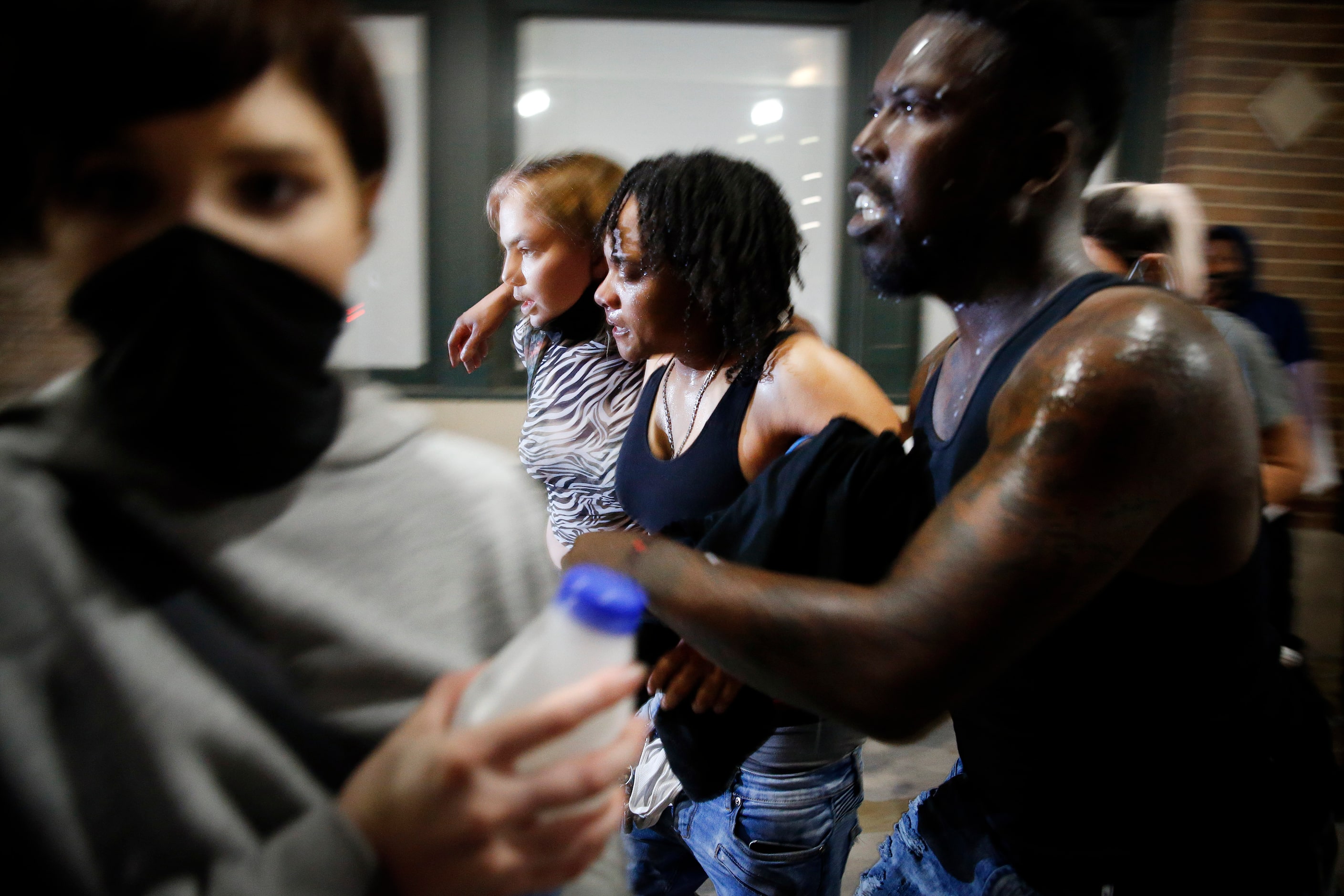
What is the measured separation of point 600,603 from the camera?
1.89 ft

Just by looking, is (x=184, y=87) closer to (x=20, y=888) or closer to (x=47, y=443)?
(x=47, y=443)

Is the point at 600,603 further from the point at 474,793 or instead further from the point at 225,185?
the point at 225,185

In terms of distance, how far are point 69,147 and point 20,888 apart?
0.41 metres

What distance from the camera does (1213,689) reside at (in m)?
1.13

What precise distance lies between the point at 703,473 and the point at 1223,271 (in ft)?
7.70

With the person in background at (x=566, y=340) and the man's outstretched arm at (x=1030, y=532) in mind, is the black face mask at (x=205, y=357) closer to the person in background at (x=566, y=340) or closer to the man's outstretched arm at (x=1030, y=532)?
the man's outstretched arm at (x=1030, y=532)

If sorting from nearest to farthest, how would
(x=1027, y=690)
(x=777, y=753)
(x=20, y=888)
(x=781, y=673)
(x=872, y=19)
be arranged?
(x=20, y=888) < (x=781, y=673) < (x=1027, y=690) < (x=777, y=753) < (x=872, y=19)

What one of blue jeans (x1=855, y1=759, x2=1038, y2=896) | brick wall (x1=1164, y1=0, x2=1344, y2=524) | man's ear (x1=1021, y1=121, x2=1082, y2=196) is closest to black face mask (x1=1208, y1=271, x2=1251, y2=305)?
brick wall (x1=1164, y1=0, x2=1344, y2=524)

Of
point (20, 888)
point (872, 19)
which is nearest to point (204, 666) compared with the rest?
point (20, 888)

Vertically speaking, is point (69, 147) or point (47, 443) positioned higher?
point (69, 147)

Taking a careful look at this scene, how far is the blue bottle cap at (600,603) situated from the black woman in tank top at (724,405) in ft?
3.37

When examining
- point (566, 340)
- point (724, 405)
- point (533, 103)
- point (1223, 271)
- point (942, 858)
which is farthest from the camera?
point (533, 103)

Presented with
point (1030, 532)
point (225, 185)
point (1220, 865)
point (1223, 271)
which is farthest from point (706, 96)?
point (225, 185)

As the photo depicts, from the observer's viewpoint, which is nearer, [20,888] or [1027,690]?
[20,888]
